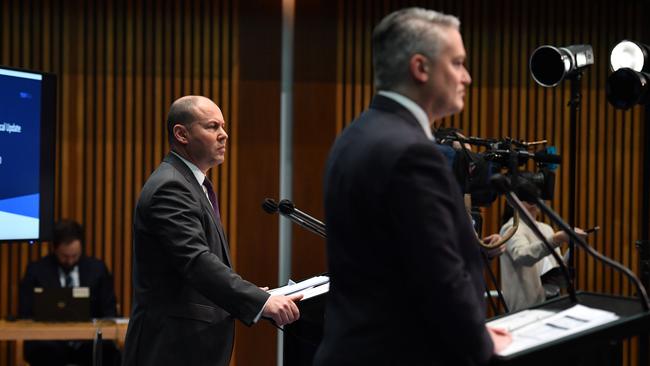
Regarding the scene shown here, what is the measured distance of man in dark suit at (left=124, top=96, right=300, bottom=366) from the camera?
118 inches

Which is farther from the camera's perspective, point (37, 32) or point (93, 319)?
point (37, 32)

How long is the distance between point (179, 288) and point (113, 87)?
3.50 metres

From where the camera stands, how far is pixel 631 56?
13.5 ft

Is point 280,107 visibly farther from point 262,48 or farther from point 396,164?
point 396,164

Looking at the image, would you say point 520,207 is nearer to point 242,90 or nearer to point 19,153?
point 19,153

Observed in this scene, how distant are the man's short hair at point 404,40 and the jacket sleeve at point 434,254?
8.3 inches

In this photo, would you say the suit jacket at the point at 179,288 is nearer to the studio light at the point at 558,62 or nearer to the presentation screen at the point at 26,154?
the presentation screen at the point at 26,154

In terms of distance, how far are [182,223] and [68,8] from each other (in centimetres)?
372

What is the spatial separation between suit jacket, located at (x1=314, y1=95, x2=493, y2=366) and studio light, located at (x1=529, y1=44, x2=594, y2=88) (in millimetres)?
2307

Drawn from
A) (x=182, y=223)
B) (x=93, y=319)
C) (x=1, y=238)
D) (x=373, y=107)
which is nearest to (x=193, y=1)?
(x=93, y=319)

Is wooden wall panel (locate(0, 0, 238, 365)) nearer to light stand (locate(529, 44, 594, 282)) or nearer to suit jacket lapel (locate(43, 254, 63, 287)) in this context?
suit jacket lapel (locate(43, 254, 63, 287))

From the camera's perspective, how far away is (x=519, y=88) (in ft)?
21.9

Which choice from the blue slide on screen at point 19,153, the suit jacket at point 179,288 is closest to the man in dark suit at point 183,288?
the suit jacket at point 179,288

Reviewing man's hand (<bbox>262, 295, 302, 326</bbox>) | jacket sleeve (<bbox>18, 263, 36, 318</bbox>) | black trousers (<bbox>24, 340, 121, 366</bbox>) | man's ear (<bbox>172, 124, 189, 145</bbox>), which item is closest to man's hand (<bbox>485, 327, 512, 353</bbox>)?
man's hand (<bbox>262, 295, 302, 326</bbox>)
